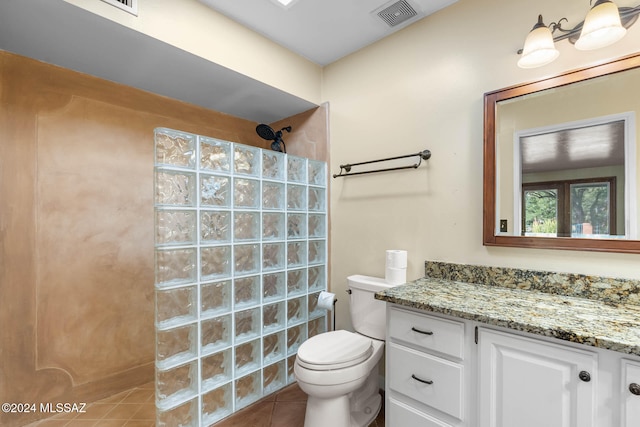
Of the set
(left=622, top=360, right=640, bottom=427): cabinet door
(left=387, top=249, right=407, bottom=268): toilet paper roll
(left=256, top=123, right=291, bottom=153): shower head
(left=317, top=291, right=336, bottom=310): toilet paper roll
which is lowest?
(left=317, top=291, right=336, bottom=310): toilet paper roll

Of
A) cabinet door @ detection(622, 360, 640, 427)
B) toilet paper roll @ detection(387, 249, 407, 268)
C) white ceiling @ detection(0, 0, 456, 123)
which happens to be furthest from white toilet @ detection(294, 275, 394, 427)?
white ceiling @ detection(0, 0, 456, 123)

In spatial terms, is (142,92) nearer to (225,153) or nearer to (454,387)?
(225,153)

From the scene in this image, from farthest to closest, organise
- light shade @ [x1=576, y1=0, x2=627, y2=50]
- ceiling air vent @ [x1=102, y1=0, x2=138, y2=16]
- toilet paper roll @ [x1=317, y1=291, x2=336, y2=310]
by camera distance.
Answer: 1. toilet paper roll @ [x1=317, y1=291, x2=336, y2=310]
2. ceiling air vent @ [x1=102, y1=0, x2=138, y2=16]
3. light shade @ [x1=576, y1=0, x2=627, y2=50]

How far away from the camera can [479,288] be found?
1457 mm

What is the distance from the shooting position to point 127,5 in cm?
140

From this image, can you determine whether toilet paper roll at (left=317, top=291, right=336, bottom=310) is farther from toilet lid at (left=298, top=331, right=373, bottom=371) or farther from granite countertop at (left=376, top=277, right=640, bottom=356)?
granite countertop at (left=376, top=277, right=640, bottom=356)

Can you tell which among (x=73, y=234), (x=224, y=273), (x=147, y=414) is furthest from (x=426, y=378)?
(x=73, y=234)

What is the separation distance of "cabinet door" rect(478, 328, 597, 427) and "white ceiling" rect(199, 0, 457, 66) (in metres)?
1.85

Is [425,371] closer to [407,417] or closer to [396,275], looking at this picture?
[407,417]

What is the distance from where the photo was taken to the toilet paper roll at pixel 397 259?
68.6 inches

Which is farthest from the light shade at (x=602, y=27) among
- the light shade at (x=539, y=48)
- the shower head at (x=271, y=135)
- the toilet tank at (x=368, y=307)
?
the shower head at (x=271, y=135)

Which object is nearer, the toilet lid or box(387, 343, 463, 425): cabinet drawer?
box(387, 343, 463, 425): cabinet drawer

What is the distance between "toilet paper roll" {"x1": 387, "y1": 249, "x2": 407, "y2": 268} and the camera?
174 centimetres

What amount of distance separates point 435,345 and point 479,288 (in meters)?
0.46
